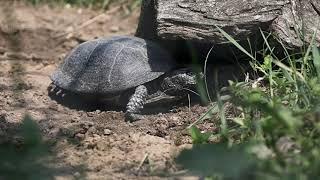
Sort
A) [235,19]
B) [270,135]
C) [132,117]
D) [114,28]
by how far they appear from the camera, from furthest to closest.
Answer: [114,28]
[132,117]
[235,19]
[270,135]

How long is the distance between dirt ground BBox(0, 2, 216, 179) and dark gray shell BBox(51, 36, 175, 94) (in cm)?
20

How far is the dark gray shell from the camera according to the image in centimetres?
414

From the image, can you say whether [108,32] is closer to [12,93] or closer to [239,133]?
[12,93]

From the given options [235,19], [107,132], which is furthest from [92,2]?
[107,132]

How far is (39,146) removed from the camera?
1960 mm

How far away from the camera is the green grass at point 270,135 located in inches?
76.6

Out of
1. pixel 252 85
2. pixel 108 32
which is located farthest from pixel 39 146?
pixel 108 32

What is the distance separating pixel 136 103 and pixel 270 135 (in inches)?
67.8

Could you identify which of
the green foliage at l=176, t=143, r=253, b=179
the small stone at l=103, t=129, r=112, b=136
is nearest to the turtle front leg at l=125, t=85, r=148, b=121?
the small stone at l=103, t=129, r=112, b=136

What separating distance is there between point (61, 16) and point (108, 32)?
744 mm

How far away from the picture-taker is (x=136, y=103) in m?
4.05

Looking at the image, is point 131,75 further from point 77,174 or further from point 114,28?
point 114,28

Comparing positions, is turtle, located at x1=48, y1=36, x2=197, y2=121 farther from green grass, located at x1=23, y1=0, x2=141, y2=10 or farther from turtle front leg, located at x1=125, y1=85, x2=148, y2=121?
green grass, located at x1=23, y1=0, x2=141, y2=10

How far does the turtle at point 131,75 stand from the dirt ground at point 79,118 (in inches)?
6.2
